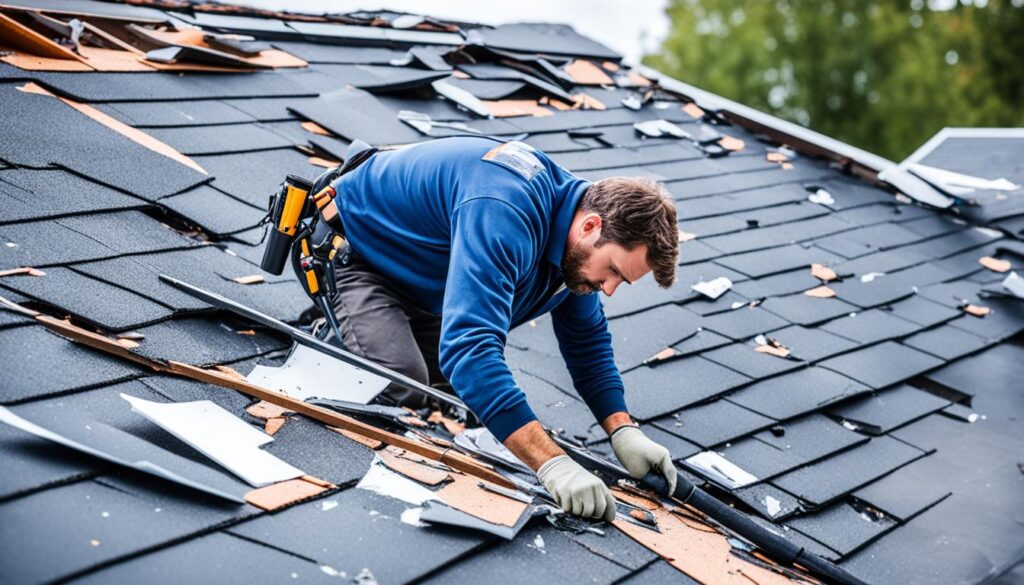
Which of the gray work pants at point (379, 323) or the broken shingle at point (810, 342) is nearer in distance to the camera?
the gray work pants at point (379, 323)

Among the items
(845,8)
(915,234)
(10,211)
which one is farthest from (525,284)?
(845,8)

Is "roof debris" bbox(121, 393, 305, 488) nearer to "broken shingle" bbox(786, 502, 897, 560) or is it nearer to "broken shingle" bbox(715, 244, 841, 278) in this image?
"broken shingle" bbox(786, 502, 897, 560)

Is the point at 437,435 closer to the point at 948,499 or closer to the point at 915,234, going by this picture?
the point at 948,499

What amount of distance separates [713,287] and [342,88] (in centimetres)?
221

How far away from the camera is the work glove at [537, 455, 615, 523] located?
2365mm

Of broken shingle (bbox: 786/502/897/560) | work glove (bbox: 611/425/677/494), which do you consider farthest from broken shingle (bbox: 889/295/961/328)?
work glove (bbox: 611/425/677/494)

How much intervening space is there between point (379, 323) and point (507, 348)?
62cm

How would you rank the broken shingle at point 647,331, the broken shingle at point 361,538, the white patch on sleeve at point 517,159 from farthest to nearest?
the broken shingle at point 647,331 → the white patch on sleeve at point 517,159 → the broken shingle at point 361,538

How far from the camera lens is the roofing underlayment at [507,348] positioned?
1.91 metres

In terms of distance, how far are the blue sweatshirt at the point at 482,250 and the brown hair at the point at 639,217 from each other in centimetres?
13

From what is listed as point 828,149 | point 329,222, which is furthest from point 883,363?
point 828,149

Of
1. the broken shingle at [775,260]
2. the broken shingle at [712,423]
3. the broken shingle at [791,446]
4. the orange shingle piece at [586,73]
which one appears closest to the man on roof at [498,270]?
the broken shingle at [712,423]

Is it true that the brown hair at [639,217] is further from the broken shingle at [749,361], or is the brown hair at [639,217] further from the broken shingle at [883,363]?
the broken shingle at [883,363]

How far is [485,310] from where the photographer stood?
8.27 ft
